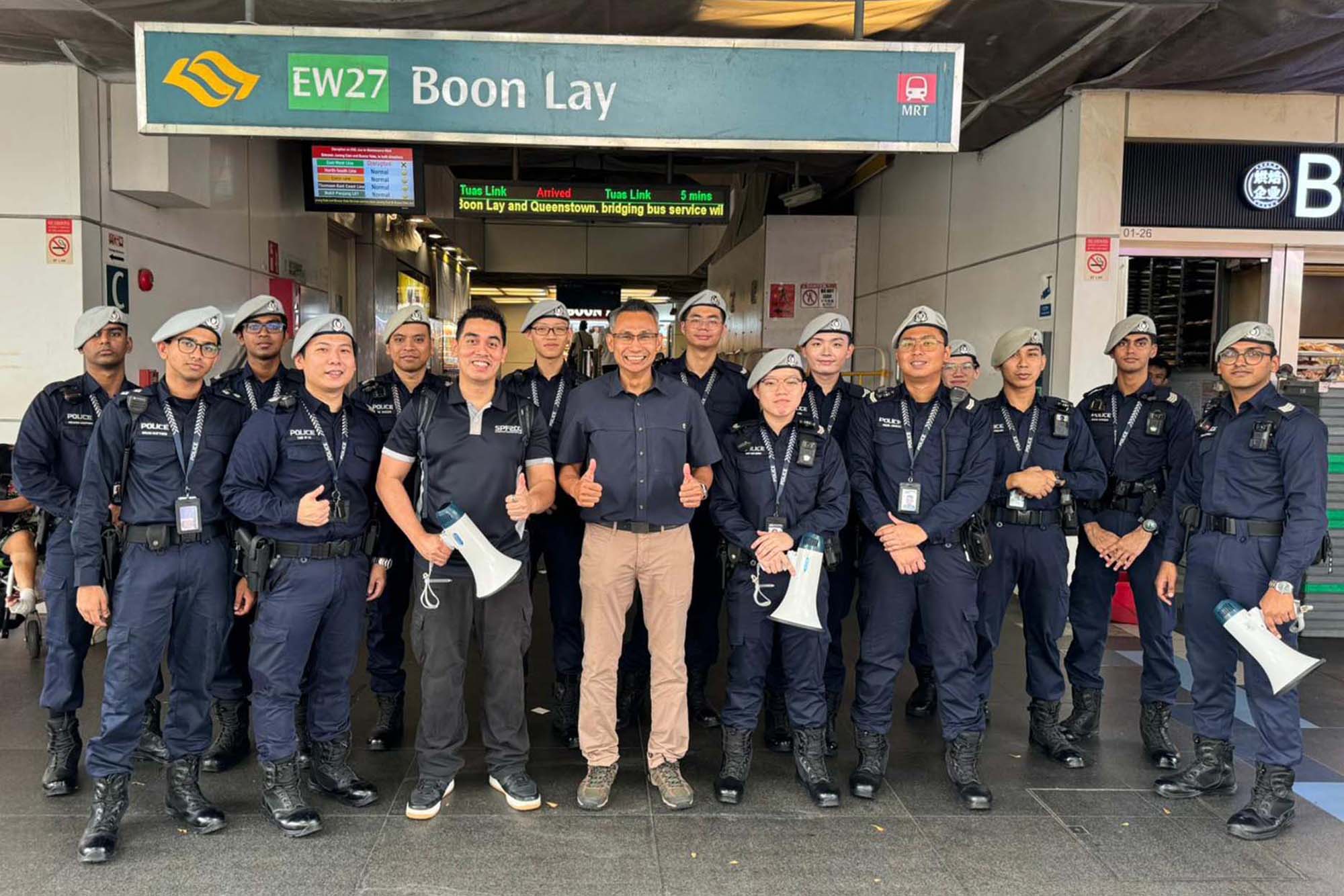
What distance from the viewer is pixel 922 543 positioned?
3791mm

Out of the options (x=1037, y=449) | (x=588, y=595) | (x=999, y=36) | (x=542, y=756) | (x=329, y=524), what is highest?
(x=999, y=36)

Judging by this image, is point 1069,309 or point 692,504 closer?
point 692,504

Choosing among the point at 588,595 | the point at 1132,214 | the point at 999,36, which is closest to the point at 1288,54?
the point at 1132,214

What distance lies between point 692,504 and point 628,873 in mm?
1313

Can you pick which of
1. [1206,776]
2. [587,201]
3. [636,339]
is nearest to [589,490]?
[636,339]

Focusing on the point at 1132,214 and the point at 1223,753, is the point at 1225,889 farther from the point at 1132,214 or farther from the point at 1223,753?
the point at 1132,214

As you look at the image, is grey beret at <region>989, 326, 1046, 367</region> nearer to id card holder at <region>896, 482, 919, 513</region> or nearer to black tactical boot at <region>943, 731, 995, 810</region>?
id card holder at <region>896, 482, 919, 513</region>

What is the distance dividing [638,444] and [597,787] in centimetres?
133

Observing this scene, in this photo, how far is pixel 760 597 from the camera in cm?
372

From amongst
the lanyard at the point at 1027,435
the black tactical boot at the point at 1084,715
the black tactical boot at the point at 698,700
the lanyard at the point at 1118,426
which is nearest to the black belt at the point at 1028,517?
the lanyard at the point at 1027,435

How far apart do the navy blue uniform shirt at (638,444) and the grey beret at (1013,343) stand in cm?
148

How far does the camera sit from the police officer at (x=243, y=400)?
393cm

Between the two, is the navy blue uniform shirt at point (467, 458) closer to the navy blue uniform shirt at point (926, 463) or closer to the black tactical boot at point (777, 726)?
the navy blue uniform shirt at point (926, 463)

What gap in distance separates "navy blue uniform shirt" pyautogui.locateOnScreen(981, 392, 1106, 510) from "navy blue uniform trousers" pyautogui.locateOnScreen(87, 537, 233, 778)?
3174 mm
